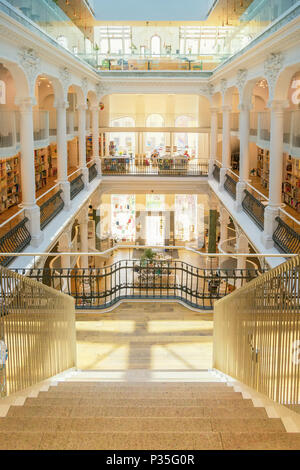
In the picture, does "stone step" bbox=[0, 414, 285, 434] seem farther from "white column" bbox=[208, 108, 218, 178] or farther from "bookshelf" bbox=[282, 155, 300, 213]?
"white column" bbox=[208, 108, 218, 178]

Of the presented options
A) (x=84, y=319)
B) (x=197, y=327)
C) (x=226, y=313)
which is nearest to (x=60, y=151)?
(x=84, y=319)

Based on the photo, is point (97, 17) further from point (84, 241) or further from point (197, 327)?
point (197, 327)

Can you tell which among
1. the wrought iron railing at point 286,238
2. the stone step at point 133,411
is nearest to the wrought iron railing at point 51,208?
the wrought iron railing at point 286,238

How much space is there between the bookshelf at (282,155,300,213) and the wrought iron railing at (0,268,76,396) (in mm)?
9860

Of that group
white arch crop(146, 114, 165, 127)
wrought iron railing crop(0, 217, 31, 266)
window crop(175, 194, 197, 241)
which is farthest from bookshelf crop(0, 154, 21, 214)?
white arch crop(146, 114, 165, 127)

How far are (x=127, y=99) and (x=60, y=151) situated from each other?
1383cm

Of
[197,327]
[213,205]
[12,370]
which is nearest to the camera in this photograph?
[12,370]

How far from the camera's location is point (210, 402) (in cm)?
357

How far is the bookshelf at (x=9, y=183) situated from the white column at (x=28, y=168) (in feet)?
10.8

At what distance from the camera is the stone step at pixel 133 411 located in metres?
3.19

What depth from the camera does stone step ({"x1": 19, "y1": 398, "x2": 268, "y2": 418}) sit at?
3.19m

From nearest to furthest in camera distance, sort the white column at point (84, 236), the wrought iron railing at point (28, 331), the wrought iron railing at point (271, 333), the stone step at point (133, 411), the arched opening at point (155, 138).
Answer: the wrought iron railing at point (271, 333), the stone step at point (133, 411), the wrought iron railing at point (28, 331), the white column at point (84, 236), the arched opening at point (155, 138)

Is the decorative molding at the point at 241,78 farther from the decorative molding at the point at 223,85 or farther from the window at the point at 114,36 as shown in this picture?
the window at the point at 114,36

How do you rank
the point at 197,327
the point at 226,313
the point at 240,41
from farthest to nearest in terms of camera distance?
1. the point at 240,41
2. the point at 197,327
3. the point at 226,313
